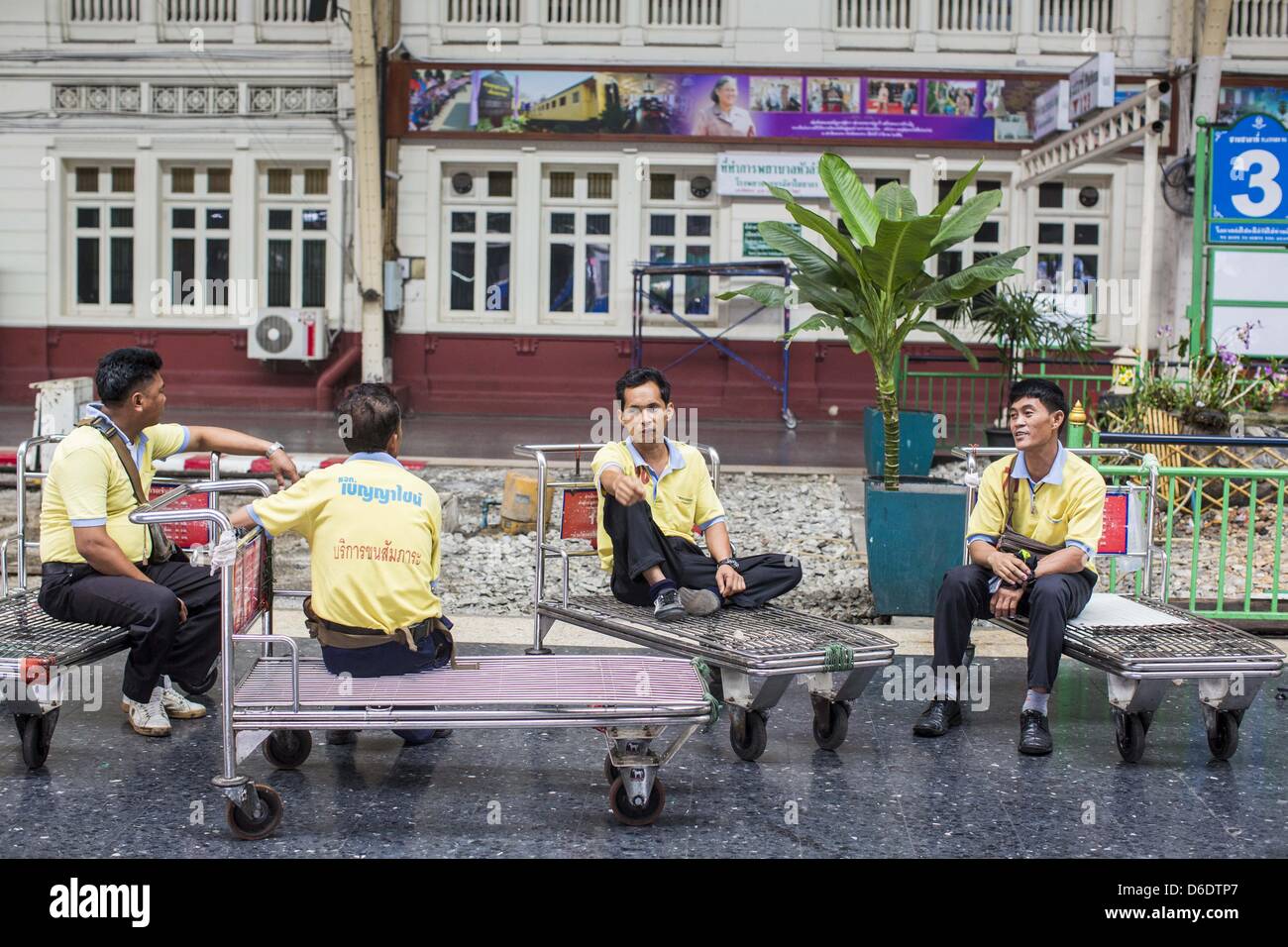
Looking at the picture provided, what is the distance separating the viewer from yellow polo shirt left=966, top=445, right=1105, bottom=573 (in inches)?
233

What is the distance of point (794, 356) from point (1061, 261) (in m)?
3.88

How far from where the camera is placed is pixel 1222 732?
558 centimetres

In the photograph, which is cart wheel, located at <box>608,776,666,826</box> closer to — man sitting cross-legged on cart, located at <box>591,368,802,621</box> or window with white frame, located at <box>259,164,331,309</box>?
man sitting cross-legged on cart, located at <box>591,368,802,621</box>

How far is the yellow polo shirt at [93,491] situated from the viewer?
17.7ft

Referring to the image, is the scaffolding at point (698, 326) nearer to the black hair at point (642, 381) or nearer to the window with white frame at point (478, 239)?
the window with white frame at point (478, 239)

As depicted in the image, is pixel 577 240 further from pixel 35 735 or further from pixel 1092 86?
pixel 35 735

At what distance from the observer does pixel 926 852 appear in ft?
15.0

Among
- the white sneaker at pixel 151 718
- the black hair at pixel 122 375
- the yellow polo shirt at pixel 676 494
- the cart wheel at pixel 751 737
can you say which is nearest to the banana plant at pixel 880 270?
the yellow polo shirt at pixel 676 494

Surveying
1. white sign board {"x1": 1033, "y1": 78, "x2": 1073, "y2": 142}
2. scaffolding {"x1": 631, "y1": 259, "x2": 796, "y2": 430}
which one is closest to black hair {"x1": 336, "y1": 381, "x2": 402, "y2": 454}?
scaffolding {"x1": 631, "y1": 259, "x2": 796, "y2": 430}

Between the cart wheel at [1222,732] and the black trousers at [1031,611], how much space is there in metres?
0.61

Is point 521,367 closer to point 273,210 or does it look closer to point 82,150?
point 273,210

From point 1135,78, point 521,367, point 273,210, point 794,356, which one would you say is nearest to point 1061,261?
point 1135,78

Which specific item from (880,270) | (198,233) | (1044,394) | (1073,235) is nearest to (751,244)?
(1073,235)

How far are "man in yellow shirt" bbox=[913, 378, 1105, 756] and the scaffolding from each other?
41.0 feet
